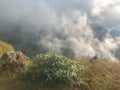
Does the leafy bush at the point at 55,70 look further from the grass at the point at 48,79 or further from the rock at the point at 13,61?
the rock at the point at 13,61

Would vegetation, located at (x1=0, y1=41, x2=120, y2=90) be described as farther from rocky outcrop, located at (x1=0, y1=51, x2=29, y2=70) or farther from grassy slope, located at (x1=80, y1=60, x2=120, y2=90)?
rocky outcrop, located at (x1=0, y1=51, x2=29, y2=70)

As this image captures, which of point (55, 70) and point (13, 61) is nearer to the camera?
point (55, 70)

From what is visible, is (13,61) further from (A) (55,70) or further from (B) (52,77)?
(B) (52,77)

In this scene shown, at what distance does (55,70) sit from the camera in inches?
3777

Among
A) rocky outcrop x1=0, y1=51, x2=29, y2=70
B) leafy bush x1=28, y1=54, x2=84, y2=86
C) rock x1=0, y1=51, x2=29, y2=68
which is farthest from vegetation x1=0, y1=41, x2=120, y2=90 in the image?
rock x1=0, y1=51, x2=29, y2=68

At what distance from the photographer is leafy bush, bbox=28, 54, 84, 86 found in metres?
94.2

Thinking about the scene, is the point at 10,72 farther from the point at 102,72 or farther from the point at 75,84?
the point at 102,72

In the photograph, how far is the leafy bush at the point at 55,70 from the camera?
9419 cm

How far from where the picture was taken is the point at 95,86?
96.7 m

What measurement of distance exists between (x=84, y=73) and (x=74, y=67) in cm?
556

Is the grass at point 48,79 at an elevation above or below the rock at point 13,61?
below

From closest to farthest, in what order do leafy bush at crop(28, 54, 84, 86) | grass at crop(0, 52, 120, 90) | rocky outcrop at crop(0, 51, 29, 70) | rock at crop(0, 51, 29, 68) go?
grass at crop(0, 52, 120, 90) < leafy bush at crop(28, 54, 84, 86) < rocky outcrop at crop(0, 51, 29, 70) < rock at crop(0, 51, 29, 68)

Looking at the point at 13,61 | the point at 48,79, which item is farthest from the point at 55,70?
the point at 13,61

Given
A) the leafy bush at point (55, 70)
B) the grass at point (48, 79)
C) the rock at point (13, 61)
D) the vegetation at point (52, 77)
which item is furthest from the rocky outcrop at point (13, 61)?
the leafy bush at point (55, 70)
